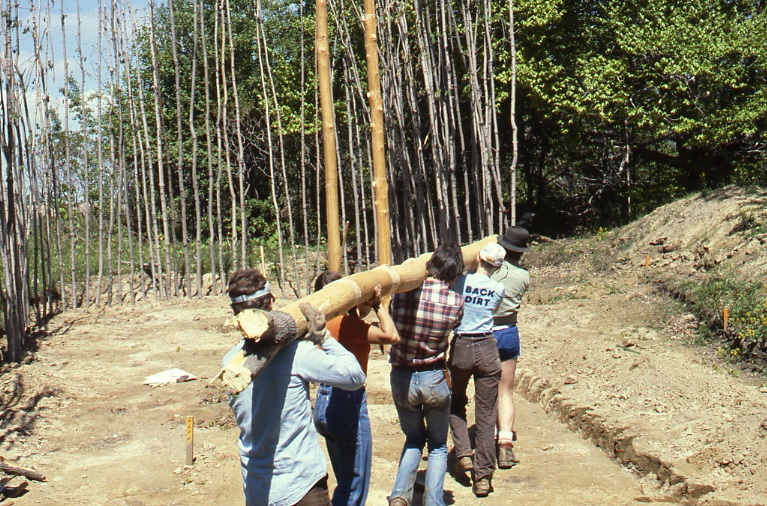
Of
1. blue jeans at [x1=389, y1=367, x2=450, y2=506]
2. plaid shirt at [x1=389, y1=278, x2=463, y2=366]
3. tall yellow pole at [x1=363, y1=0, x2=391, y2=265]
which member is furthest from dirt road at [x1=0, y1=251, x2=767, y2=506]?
tall yellow pole at [x1=363, y1=0, x2=391, y2=265]

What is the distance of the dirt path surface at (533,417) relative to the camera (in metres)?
5.37

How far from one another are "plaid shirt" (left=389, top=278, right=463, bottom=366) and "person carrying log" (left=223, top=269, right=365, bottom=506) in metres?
1.43

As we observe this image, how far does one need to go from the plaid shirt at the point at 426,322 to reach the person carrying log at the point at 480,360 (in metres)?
0.48

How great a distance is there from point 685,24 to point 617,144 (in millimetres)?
2808

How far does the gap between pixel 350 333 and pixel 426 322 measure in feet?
1.91

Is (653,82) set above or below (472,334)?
above

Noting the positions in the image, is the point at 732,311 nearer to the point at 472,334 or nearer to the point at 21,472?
the point at 472,334

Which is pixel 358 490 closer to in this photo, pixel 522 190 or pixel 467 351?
pixel 467 351

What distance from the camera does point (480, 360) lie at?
5.12 metres

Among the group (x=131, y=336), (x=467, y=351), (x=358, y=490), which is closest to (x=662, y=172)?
(x=131, y=336)

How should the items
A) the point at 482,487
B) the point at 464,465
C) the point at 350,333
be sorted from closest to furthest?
1. the point at 350,333
2. the point at 482,487
3. the point at 464,465

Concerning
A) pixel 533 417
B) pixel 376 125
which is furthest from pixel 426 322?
pixel 376 125

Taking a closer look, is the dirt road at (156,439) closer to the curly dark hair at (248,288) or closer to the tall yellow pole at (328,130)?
the tall yellow pole at (328,130)

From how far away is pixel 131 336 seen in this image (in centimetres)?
1073
